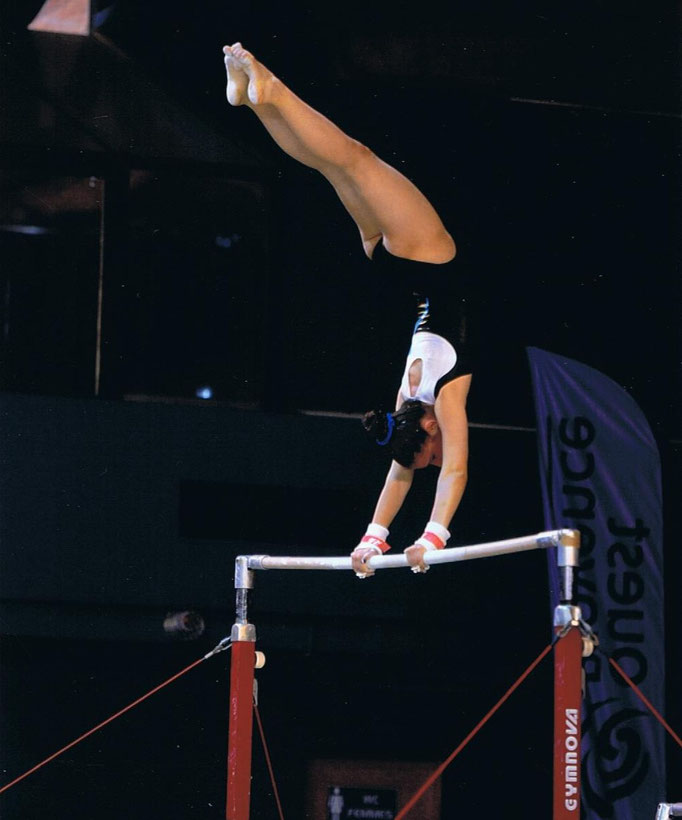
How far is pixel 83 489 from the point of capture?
23.0 ft

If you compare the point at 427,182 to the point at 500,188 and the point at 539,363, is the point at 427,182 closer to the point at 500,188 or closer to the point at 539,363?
the point at 500,188

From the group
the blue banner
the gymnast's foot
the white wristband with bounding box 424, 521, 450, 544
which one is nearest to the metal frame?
the white wristband with bounding box 424, 521, 450, 544

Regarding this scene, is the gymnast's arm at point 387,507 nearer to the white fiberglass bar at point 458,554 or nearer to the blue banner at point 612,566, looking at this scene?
the white fiberglass bar at point 458,554

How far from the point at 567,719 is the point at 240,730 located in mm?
1341

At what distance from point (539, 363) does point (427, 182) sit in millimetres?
1190

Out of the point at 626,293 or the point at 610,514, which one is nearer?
the point at 610,514

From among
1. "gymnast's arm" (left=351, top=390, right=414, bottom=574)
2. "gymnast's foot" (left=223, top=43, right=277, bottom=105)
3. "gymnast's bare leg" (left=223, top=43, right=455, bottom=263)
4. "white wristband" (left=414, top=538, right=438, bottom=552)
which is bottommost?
"white wristband" (left=414, top=538, right=438, bottom=552)

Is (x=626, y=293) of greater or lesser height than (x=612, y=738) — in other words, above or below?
above

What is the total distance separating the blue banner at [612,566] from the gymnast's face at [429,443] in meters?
1.64

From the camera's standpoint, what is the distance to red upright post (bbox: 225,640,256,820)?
470 centimetres

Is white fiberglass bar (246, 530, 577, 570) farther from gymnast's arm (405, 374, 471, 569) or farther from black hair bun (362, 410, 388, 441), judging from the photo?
black hair bun (362, 410, 388, 441)

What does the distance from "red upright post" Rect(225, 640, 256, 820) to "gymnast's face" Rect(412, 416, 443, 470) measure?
3.29 ft

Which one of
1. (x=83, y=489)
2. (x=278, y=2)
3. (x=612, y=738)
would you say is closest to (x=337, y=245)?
(x=278, y=2)

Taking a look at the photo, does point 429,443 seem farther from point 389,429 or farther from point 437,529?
point 437,529
